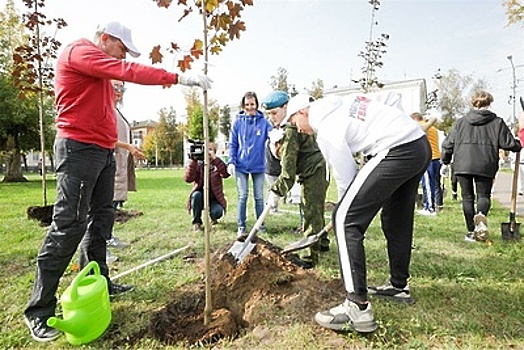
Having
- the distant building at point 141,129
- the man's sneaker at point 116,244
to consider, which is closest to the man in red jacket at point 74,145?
the man's sneaker at point 116,244

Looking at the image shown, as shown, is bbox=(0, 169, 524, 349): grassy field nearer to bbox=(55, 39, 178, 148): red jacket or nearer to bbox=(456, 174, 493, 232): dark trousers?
bbox=(456, 174, 493, 232): dark trousers

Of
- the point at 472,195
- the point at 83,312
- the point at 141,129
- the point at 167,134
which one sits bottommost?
the point at 83,312

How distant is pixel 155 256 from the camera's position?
14.0 ft

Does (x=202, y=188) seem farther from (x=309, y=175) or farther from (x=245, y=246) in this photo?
(x=309, y=175)

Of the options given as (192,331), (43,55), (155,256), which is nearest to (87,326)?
(192,331)

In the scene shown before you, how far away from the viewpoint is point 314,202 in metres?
3.70

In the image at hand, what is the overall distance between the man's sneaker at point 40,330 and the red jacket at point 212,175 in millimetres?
3087

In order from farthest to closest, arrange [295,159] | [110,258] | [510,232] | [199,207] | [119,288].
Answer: [199,207] → [510,232] → [110,258] → [295,159] → [119,288]

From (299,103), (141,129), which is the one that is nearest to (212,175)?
(299,103)

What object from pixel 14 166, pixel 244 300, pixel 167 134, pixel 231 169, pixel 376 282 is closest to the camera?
pixel 244 300

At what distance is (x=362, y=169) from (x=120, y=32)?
192cm

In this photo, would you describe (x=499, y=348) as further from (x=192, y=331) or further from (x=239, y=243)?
(x=239, y=243)

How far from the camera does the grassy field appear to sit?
7.70 ft

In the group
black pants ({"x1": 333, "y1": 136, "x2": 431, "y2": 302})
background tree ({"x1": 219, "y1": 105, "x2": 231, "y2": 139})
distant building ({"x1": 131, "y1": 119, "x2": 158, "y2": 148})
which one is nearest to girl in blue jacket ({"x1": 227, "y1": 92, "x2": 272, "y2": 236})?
black pants ({"x1": 333, "y1": 136, "x2": 431, "y2": 302})
